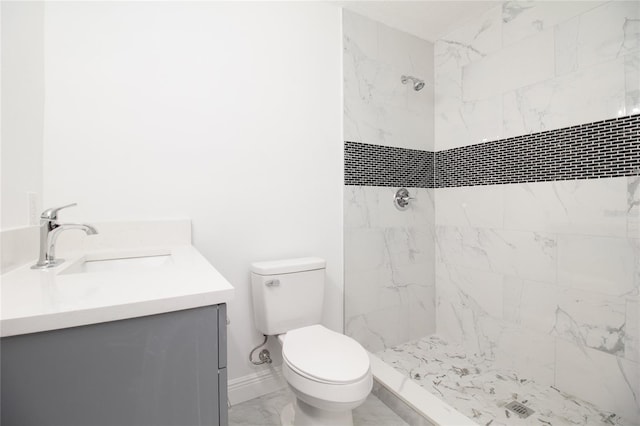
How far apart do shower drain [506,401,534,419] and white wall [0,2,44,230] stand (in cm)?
225

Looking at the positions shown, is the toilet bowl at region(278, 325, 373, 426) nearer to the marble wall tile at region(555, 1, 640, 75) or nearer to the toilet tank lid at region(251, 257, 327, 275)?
the toilet tank lid at region(251, 257, 327, 275)

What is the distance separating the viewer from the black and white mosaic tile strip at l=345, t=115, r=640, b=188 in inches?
56.7

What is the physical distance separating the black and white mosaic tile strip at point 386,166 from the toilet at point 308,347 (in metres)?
0.65

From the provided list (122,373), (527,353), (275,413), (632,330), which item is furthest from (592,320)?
(122,373)

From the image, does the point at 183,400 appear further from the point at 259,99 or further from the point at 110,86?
the point at 259,99

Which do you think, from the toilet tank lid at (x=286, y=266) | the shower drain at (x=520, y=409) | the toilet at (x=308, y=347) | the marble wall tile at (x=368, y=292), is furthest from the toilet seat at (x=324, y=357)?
the shower drain at (x=520, y=409)

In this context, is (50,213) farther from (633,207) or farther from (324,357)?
(633,207)

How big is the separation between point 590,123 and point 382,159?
1.10 metres

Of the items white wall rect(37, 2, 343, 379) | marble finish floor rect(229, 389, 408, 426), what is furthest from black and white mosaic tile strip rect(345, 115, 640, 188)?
marble finish floor rect(229, 389, 408, 426)

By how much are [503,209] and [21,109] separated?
2416 mm

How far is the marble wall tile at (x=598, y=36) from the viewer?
55.3 inches

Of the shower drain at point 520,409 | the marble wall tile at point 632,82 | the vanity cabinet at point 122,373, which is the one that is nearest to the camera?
the vanity cabinet at point 122,373

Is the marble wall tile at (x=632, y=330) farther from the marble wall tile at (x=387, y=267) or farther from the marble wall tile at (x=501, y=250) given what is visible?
the marble wall tile at (x=387, y=267)

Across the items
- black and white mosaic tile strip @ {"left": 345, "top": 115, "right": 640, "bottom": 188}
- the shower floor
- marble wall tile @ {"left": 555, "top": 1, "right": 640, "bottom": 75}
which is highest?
marble wall tile @ {"left": 555, "top": 1, "right": 640, "bottom": 75}
